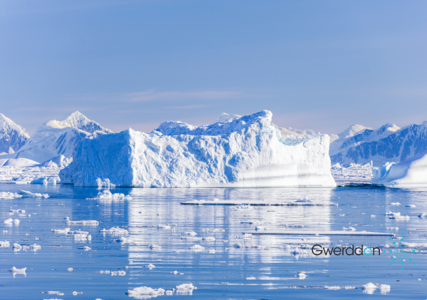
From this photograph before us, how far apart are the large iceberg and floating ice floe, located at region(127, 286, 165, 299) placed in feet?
105

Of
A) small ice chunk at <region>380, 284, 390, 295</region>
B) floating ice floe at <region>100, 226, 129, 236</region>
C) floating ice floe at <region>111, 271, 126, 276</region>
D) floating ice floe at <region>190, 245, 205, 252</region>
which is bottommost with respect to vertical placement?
small ice chunk at <region>380, 284, 390, 295</region>

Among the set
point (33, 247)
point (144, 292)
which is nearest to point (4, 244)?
point (33, 247)

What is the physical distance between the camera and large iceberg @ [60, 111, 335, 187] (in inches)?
1604

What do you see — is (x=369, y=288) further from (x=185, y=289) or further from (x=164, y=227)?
(x=164, y=227)

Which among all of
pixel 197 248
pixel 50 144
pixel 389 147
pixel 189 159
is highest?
pixel 389 147

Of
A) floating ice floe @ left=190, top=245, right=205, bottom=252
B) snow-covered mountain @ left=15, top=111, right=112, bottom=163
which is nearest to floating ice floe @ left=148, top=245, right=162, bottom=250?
floating ice floe @ left=190, top=245, right=205, bottom=252

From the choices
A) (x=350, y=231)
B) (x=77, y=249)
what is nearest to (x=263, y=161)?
(x=350, y=231)

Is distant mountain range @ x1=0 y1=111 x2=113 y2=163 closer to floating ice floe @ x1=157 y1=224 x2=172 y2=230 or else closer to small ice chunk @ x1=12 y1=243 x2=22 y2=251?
floating ice floe @ x1=157 y1=224 x2=172 y2=230

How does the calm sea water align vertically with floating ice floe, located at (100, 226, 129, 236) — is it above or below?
below

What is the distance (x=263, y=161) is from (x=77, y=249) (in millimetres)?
31988

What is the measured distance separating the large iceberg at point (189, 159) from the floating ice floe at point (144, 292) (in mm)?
31894

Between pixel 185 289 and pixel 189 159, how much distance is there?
109 feet

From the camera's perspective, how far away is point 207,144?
41.7 m

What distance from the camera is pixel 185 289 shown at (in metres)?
8.44
